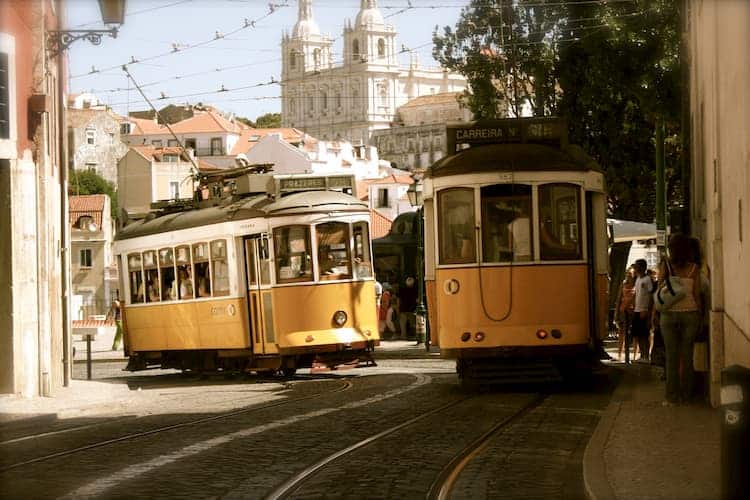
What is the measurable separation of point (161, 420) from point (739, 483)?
9.50m

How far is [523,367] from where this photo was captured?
17.8 meters

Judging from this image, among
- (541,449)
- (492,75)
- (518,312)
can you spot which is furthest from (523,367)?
(492,75)

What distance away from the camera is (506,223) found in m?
17.7

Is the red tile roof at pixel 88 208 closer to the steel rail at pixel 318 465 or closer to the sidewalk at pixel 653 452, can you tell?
the steel rail at pixel 318 465

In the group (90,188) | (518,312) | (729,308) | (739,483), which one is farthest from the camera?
(90,188)

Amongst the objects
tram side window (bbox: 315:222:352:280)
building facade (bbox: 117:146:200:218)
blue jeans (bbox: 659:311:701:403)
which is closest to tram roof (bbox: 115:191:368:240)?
tram side window (bbox: 315:222:352:280)

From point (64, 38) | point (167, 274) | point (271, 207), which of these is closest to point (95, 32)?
point (64, 38)

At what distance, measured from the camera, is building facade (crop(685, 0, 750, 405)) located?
10.6 metres

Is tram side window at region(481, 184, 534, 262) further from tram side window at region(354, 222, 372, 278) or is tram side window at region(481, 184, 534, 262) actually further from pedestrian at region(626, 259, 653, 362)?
tram side window at region(354, 222, 372, 278)

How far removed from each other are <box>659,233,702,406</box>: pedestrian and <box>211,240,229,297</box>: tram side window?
10340mm

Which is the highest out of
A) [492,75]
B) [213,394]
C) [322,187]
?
[492,75]

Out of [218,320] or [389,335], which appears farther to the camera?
[389,335]

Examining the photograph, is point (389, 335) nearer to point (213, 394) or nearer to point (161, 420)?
point (213, 394)

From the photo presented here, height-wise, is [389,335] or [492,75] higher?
[492,75]
